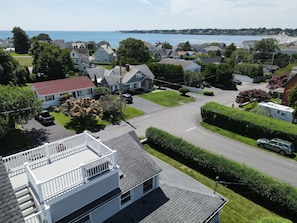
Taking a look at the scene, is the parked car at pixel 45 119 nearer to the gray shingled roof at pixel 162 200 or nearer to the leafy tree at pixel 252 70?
the gray shingled roof at pixel 162 200

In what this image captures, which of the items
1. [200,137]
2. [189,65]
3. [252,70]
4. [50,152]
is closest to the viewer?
[50,152]

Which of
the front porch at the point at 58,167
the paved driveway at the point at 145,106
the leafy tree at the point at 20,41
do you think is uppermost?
the leafy tree at the point at 20,41

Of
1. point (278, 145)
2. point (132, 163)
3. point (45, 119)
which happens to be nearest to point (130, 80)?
point (45, 119)

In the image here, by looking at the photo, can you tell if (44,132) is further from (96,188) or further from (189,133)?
(96,188)

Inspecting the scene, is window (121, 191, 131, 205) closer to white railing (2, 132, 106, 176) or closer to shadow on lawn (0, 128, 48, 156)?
white railing (2, 132, 106, 176)

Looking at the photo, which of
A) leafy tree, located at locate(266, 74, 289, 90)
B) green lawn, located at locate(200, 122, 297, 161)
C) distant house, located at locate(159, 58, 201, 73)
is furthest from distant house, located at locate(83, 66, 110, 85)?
leafy tree, located at locate(266, 74, 289, 90)

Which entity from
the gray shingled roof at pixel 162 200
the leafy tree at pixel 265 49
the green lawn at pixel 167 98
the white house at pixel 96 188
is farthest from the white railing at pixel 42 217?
the leafy tree at pixel 265 49
